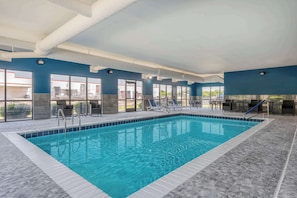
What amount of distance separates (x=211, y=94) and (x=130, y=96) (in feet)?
27.4

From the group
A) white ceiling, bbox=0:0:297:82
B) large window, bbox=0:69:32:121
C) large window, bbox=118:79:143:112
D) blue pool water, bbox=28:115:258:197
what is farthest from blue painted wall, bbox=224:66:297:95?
large window, bbox=0:69:32:121

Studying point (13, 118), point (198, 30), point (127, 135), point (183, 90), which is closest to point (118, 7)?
point (198, 30)

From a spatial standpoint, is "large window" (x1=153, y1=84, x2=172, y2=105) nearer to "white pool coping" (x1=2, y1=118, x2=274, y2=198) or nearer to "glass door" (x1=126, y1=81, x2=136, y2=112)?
"glass door" (x1=126, y1=81, x2=136, y2=112)

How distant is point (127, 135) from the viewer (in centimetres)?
543

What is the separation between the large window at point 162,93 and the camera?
42.4 feet

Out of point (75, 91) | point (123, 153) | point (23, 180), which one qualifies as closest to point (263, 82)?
point (123, 153)

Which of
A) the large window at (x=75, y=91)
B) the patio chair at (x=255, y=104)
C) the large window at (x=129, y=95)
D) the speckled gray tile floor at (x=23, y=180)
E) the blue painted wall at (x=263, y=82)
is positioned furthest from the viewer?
the large window at (x=129, y=95)

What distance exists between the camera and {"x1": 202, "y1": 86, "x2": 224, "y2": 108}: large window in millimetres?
15486

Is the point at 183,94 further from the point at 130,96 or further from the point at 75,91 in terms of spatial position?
the point at 75,91

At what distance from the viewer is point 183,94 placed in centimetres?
1558

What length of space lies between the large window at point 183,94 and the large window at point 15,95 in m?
10.8

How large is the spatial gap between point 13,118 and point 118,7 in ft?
22.4

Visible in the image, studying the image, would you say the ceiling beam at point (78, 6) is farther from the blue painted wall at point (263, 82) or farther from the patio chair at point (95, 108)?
the blue painted wall at point (263, 82)

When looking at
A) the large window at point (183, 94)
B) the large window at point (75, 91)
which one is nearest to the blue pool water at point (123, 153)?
the large window at point (75, 91)
